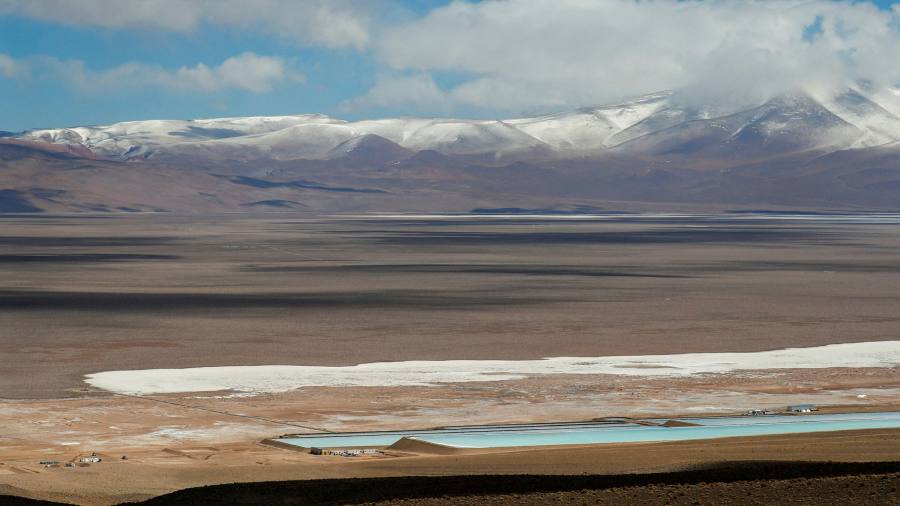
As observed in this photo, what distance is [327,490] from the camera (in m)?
14.8

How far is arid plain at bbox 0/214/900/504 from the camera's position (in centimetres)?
2064

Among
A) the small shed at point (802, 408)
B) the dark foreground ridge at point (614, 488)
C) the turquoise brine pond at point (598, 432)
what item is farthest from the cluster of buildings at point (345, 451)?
the small shed at point (802, 408)

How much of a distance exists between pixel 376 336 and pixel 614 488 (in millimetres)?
22863

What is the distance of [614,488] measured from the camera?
1426cm

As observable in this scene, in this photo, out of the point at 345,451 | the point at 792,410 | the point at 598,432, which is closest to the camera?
the point at 345,451

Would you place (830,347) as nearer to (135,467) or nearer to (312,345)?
(312,345)

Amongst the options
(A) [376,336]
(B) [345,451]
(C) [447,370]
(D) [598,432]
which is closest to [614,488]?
(B) [345,451]

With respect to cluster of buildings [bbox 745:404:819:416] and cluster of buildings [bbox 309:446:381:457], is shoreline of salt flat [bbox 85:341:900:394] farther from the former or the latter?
cluster of buildings [bbox 309:446:381:457]

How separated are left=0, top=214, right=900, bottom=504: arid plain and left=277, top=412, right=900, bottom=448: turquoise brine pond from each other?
110 centimetres

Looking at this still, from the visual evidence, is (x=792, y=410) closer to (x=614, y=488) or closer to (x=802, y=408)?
(x=802, y=408)

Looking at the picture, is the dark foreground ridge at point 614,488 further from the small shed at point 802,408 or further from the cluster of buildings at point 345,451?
the small shed at point 802,408

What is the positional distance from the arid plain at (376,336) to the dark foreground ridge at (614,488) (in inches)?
47.3

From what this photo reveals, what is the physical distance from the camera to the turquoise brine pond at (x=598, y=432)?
2003 centimetres

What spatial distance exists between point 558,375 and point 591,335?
8125 millimetres
